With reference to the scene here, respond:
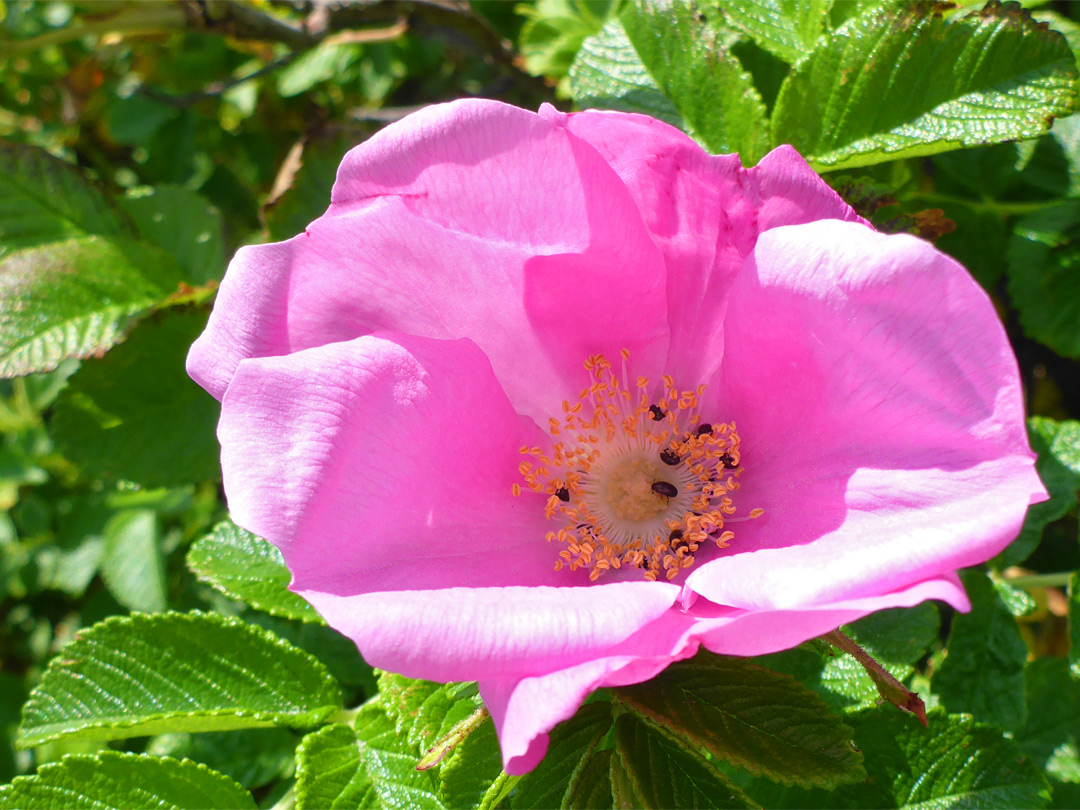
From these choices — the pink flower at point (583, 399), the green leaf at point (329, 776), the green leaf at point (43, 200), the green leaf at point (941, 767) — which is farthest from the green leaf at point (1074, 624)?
the green leaf at point (43, 200)

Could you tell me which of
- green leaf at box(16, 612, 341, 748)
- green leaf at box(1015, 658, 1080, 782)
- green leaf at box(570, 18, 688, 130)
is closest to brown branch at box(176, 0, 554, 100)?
green leaf at box(570, 18, 688, 130)

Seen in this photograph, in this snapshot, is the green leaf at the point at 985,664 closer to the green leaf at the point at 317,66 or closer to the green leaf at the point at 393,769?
the green leaf at the point at 393,769

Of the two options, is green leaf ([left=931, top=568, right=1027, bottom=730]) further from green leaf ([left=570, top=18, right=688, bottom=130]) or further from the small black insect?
green leaf ([left=570, top=18, right=688, bottom=130])

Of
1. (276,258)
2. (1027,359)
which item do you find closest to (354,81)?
(276,258)

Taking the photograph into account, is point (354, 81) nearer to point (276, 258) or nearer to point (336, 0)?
point (336, 0)

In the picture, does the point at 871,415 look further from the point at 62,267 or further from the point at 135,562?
the point at 135,562
